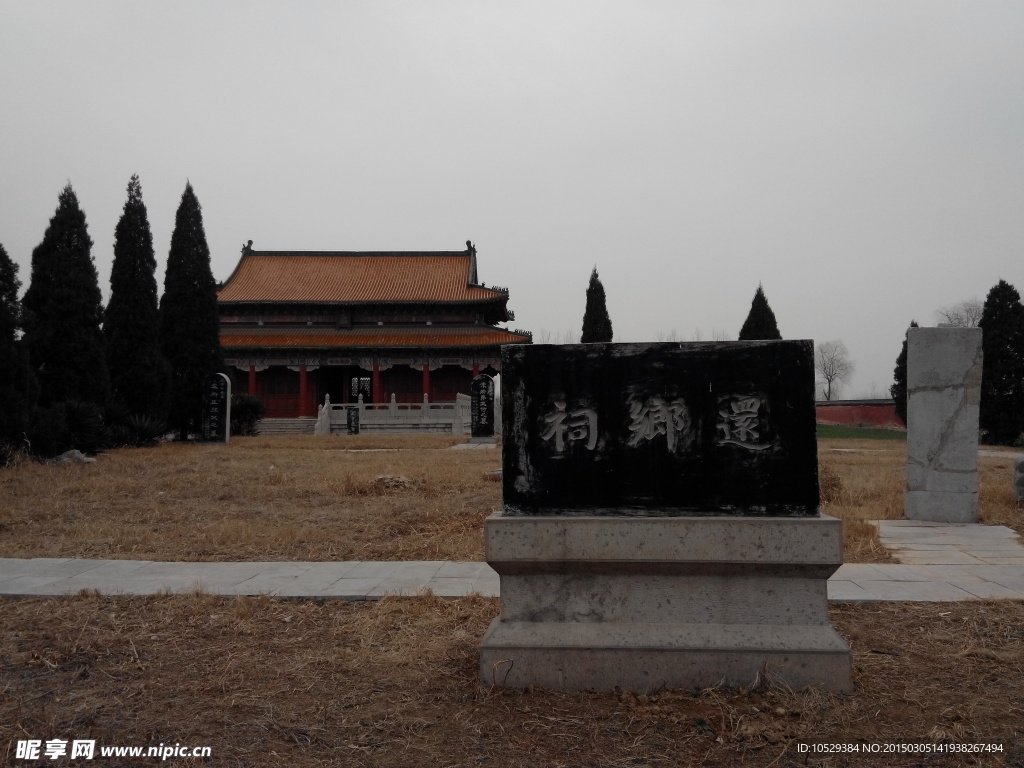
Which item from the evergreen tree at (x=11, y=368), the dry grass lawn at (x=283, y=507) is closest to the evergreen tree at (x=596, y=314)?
the dry grass lawn at (x=283, y=507)

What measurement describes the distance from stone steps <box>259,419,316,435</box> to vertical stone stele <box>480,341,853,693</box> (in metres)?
27.6

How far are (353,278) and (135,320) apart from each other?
19.5m

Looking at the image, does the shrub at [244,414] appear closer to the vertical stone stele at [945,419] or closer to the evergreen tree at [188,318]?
the evergreen tree at [188,318]

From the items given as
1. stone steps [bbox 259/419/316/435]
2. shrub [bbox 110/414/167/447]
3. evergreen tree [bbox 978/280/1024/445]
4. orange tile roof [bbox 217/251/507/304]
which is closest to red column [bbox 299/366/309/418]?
orange tile roof [bbox 217/251/507/304]

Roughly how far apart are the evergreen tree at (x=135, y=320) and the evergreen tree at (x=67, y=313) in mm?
2466

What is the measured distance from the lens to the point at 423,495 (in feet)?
31.0

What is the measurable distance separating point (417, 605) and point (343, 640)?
0.63 metres

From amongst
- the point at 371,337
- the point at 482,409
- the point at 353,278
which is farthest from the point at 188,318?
the point at 353,278

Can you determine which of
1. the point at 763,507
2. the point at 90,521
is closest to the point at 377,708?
the point at 763,507

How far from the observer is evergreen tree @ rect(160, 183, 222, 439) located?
22922 millimetres

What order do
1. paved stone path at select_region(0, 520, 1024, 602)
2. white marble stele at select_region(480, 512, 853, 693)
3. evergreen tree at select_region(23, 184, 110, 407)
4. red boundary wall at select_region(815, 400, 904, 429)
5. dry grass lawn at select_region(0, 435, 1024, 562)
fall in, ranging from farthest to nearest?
red boundary wall at select_region(815, 400, 904, 429) → evergreen tree at select_region(23, 184, 110, 407) → dry grass lawn at select_region(0, 435, 1024, 562) → paved stone path at select_region(0, 520, 1024, 602) → white marble stele at select_region(480, 512, 853, 693)

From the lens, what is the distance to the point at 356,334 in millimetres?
36812

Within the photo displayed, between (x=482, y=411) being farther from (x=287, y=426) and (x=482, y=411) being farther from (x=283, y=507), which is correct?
(x=283, y=507)

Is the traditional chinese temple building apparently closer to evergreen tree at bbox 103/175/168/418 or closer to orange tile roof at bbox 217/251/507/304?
orange tile roof at bbox 217/251/507/304
